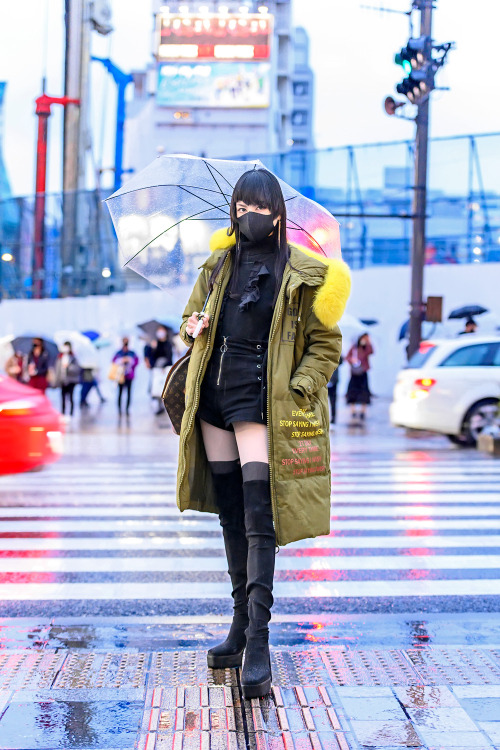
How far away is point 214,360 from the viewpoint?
383 centimetres

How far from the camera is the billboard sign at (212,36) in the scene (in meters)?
74.2

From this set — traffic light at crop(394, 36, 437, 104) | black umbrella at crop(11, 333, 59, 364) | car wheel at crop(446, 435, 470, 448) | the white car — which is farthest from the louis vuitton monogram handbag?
black umbrella at crop(11, 333, 59, 364)

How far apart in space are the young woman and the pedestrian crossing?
129 centimetres

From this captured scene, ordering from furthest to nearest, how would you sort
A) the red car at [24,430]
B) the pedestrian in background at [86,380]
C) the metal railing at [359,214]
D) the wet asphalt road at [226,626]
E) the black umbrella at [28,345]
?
the metal railing at [359,214] → the black umbrella at [28,345] → the pedestrian in background at [86,380] → the red car at [24,430] → the wet asphalt road at [226,626]

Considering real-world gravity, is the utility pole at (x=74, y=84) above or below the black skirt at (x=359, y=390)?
above

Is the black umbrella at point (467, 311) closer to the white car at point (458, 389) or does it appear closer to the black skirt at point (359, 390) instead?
the black skirt at point (359, 390)

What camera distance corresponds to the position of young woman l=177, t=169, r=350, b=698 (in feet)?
12.1

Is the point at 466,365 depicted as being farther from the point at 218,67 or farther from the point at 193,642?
the point at 218,67

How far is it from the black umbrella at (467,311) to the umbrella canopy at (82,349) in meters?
9.07

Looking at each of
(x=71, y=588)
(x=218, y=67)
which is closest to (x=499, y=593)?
(x=71, y=588)

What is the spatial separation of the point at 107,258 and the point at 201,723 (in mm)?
30597

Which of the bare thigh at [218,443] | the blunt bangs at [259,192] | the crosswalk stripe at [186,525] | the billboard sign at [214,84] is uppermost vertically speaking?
the billboard sign at [214,84]

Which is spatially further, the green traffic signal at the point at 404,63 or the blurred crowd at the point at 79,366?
the blurred crowd at the point at 79,366

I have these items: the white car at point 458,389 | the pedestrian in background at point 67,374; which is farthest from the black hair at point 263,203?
the pedestrian in background at point 67,374
